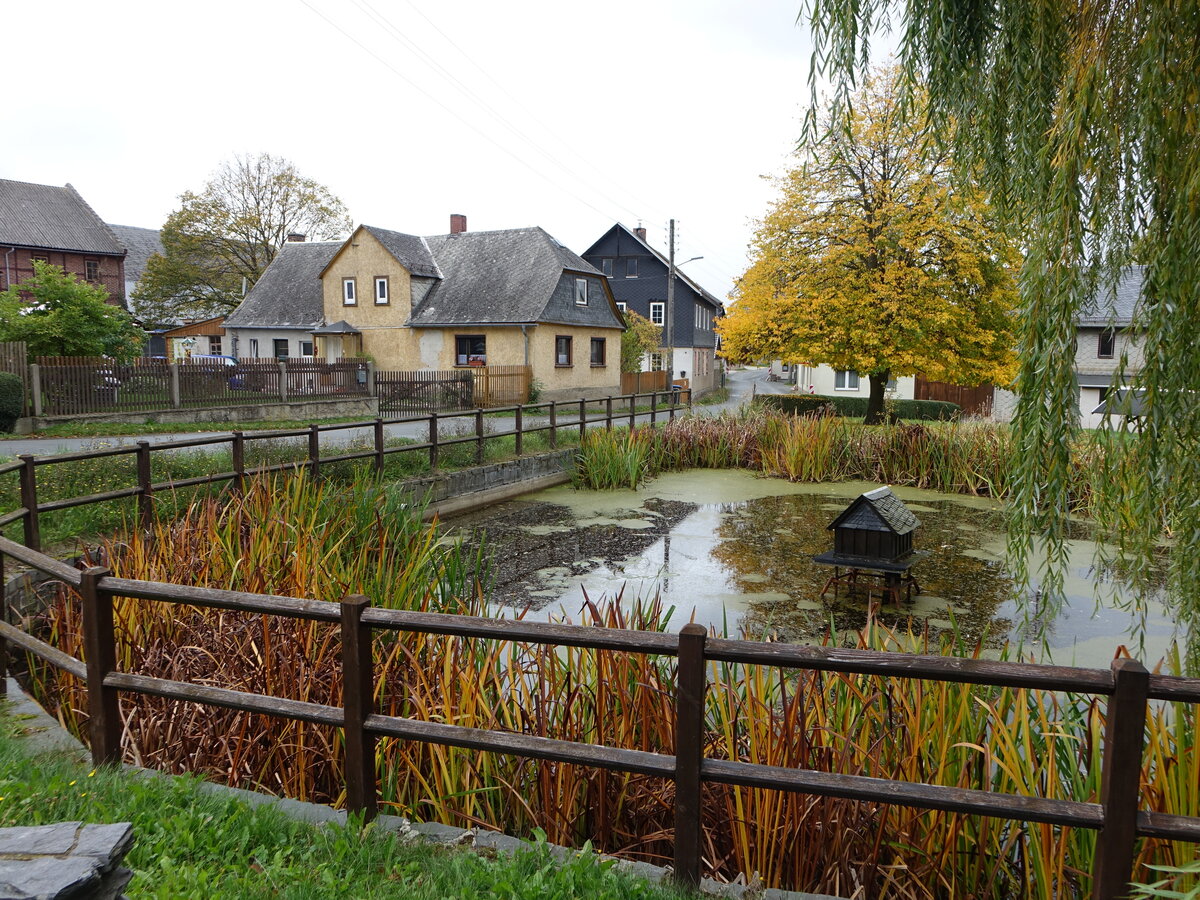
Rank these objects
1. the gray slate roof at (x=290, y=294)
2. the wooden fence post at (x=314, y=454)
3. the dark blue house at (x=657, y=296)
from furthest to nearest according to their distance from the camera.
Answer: the dark blue house at (x=657, y=296) < the gray slate roof at (x=290, y=294) < the wooden fence post at (x=314, y=454)

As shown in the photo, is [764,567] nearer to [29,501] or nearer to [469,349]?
[29,501]

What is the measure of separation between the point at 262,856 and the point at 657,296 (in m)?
47.9

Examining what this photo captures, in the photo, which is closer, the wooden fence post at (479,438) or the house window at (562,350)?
the wooden fence post at (479,438)

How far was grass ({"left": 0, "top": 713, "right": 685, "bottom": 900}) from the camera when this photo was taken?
286 cm

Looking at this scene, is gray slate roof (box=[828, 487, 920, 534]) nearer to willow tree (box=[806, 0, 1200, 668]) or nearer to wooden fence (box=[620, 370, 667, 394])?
willow tree (box=[806, 0, 1200, 668])

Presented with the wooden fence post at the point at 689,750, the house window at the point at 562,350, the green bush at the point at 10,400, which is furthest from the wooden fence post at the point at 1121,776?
the house window at the point at 562,350

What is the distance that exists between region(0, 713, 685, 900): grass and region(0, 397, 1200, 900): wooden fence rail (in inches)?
11.6

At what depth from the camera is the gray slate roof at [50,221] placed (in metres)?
43.9

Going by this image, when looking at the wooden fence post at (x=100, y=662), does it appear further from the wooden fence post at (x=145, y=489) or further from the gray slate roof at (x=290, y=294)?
the gray slate roof at (x=290, y=294)

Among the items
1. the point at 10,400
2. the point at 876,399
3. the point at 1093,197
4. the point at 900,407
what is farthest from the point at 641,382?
the point at 1093,197

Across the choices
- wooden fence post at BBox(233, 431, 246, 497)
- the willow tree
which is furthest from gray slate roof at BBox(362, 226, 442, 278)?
the willow tree

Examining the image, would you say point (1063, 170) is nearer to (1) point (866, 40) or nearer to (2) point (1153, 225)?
(2) point (1153, 225)

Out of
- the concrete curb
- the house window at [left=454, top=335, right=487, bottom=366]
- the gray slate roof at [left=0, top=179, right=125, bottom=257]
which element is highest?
the gray slate roof at [left=0, top=179, right=125, bottom=257]

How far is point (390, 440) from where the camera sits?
15.6 metres
